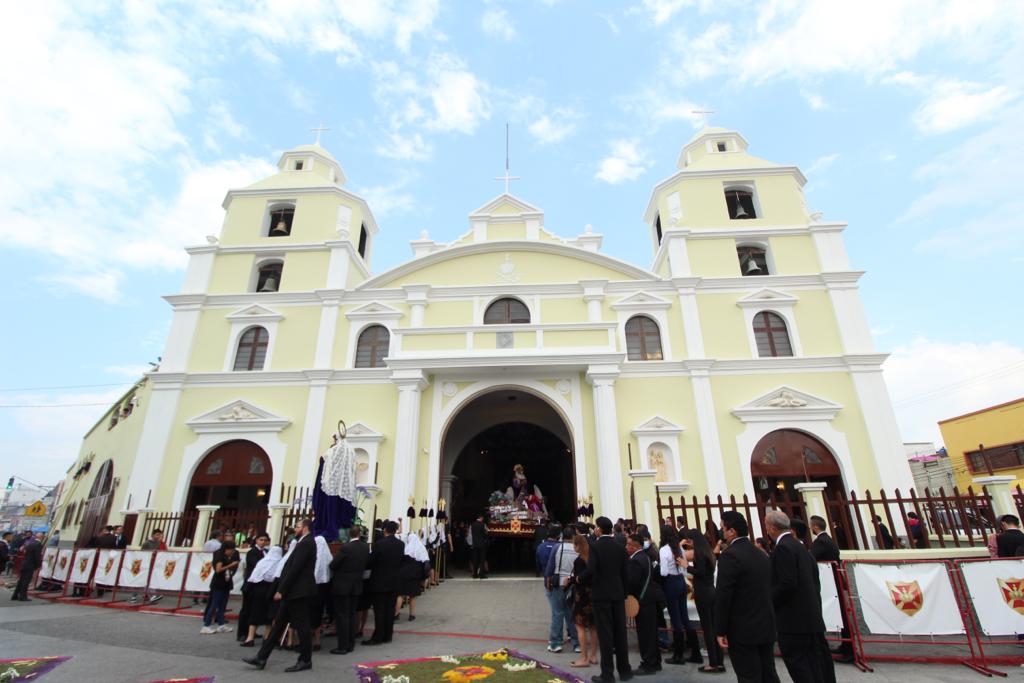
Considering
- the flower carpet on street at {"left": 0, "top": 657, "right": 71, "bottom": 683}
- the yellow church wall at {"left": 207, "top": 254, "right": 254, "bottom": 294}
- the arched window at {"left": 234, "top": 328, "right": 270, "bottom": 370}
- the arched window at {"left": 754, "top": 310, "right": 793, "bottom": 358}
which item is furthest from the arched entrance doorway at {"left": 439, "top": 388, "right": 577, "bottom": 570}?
the flower carpet on street at {"left": 0, "top": 657, "right": 71, "bottom": 683}

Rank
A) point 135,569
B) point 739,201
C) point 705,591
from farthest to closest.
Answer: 1. point 739,201
2. point 135,569
3. point 705,591

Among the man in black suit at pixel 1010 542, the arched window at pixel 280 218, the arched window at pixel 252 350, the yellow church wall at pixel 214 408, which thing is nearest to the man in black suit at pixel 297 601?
the man in black suit at pixel 1010 542

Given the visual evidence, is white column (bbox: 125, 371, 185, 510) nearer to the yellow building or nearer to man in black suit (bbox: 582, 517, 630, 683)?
man in black suit (bbox: 582, 517, 630, 683)

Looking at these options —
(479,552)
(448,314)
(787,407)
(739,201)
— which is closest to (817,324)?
(787,407)

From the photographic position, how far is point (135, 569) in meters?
10.3

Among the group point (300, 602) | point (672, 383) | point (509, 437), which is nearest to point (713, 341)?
point (672, 383)

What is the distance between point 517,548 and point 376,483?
624cm

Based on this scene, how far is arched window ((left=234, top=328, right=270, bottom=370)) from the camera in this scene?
16.6m

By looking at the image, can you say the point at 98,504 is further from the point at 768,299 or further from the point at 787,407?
the point at 768,299

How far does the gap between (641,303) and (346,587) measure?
1257 cm

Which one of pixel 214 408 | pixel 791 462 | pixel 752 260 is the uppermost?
pixel 752 260

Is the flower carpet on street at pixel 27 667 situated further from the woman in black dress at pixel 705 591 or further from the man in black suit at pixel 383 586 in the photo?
the woman in black dress at pixel 705 591

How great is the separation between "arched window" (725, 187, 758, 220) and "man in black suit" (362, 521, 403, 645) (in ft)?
55.3

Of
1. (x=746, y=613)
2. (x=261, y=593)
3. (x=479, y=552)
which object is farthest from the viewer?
(x=479, y=552)
